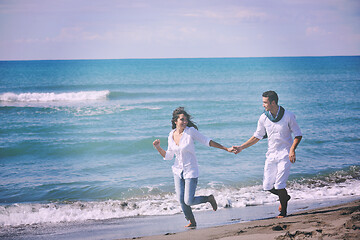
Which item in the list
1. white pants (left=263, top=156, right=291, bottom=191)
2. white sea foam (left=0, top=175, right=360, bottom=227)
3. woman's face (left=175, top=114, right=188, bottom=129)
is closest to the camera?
woman's face (left=175, top=114, right=188, bottom=129)

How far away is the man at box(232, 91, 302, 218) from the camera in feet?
Result: 18.2

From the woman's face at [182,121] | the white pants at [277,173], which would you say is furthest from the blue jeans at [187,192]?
the white pants at [277,173]

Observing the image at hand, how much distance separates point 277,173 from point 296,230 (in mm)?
1328

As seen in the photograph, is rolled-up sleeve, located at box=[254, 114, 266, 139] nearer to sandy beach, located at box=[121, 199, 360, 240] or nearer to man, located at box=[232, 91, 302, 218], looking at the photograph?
man, located at box=[232, 91, 302, 218]

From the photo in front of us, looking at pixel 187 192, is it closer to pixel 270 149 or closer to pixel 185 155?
pixel 185 155

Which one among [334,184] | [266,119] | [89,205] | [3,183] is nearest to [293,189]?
[334,184]

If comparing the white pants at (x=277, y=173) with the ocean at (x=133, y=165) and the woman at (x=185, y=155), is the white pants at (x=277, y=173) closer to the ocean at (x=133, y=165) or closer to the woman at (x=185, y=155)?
the woman at (x=185, y=155)

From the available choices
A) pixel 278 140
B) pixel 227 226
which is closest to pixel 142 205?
pixel 227 226

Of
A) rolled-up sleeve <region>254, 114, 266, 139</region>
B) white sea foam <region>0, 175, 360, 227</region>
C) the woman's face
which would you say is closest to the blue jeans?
the woman's face

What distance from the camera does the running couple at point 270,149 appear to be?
5438mm

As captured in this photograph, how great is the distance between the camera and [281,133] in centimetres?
557

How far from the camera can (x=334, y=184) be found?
8.99m

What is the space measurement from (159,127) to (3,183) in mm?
8415

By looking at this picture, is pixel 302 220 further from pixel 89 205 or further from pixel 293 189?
pixel 89 205
